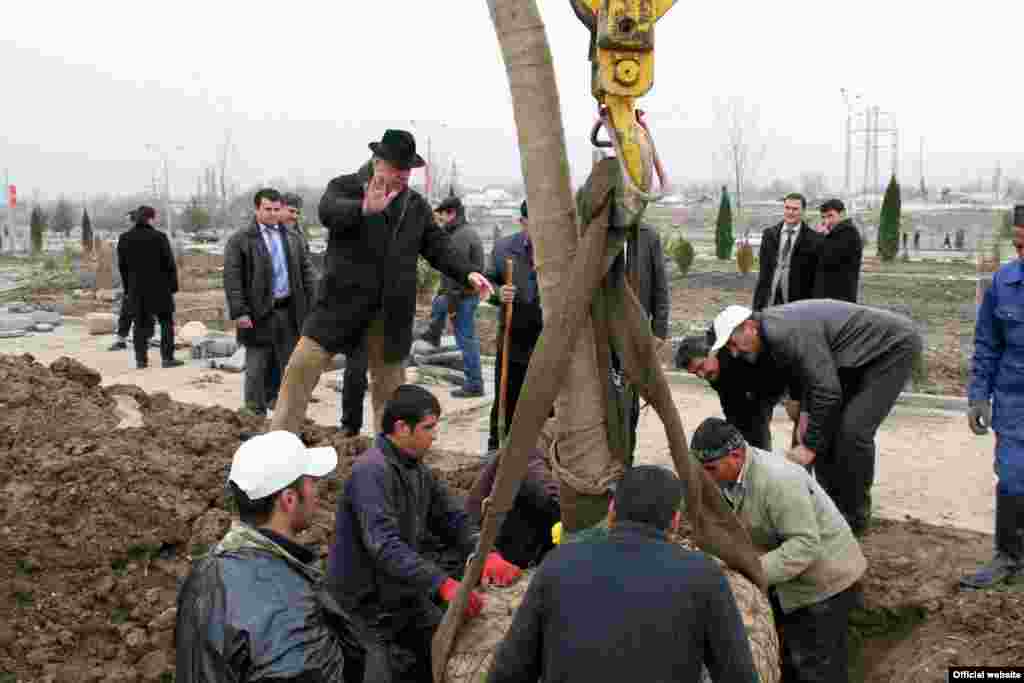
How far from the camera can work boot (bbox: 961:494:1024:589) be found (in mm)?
4555

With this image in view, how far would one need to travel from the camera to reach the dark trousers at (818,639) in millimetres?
3945

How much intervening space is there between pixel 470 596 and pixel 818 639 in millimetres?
1513

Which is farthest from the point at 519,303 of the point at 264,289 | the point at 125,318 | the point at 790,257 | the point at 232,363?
the point at 125,318

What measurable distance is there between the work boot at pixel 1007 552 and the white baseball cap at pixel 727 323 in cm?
135

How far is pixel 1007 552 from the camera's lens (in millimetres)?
4617

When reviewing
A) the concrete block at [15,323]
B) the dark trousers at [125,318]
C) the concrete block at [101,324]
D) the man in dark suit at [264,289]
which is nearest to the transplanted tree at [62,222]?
the concrete block at [15,323]

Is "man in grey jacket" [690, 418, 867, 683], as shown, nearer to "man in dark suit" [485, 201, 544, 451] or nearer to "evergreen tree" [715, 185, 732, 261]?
"man in dark suit" [485, 201, 544, 451]

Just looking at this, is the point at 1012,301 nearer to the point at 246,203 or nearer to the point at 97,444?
the point at 97,444

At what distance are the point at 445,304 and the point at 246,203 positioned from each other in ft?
155

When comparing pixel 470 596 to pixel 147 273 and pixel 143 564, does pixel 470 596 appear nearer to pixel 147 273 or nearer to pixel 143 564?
pixel 143 564

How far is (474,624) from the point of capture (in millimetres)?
3273

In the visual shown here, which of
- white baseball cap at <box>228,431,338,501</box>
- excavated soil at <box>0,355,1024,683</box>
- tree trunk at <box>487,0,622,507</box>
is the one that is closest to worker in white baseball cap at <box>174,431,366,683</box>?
white baseball cap at <box>228,431,338,501</box>

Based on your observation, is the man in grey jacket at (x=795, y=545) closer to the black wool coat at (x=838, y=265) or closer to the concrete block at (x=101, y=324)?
the black wool coat at (x=838, y=265)

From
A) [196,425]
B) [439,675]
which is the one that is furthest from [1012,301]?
[196,425]
